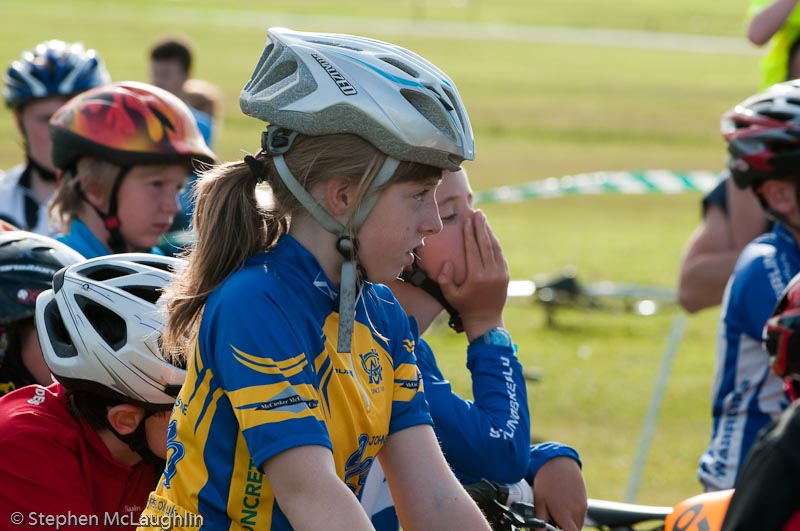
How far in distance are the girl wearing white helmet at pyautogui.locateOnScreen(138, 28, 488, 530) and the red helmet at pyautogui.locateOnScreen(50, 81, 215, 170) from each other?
267cm

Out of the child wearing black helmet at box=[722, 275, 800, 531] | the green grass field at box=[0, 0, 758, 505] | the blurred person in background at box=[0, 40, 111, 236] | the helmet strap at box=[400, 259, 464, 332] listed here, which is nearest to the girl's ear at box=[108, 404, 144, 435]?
the helmet strap at box=[400, 259, 464, 332]

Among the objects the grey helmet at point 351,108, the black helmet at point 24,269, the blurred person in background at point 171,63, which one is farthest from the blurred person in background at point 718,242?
the blurred person in background at point 171,63

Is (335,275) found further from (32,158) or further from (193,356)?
(32,158)

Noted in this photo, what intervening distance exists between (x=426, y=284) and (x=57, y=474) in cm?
140

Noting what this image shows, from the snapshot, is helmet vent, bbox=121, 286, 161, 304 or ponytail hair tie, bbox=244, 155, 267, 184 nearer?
ponytail hair tie, bbox=244, 155, 267, 184

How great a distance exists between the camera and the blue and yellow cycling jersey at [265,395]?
2.94 meters

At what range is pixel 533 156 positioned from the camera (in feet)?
100

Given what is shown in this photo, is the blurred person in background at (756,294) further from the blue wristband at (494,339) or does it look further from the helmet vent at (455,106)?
the helmet vent at (455,106)

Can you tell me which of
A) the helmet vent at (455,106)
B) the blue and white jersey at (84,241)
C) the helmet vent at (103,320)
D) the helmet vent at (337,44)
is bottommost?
the blue and white jersey at (84,241)

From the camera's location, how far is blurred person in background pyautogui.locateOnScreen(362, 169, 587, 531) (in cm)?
415

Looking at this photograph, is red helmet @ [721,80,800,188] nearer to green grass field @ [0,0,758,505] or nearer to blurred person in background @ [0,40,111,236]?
green grass field @ [0,0,758,505]

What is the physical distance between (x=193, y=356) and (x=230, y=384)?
19 centimetres

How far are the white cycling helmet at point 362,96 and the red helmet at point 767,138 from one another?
270 cm

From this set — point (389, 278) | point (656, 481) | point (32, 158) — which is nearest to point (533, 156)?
point (656, 481)
